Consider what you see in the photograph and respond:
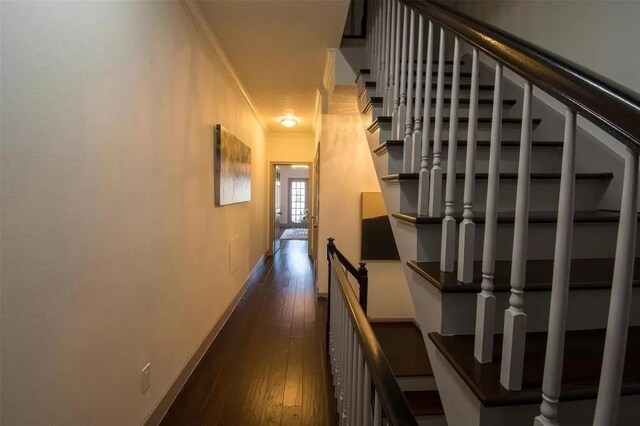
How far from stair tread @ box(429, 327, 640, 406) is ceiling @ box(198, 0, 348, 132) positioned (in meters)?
2.14

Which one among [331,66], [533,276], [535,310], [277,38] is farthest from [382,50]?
[535,310]

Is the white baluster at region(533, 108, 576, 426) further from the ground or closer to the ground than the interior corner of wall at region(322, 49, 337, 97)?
closer to the ground

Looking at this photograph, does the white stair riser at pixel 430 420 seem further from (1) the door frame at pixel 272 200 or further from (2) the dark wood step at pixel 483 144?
(1) the door frame at pixel 272 200

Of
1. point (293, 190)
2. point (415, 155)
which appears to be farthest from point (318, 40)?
point (293, 190)

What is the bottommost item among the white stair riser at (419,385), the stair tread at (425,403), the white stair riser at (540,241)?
the stair tread at (425,403)

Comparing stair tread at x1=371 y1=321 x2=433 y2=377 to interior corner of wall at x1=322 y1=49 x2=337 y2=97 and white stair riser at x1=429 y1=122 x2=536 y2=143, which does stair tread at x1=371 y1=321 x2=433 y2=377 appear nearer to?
white stair riser at x1=429 y1=122 x2=536 y2=143

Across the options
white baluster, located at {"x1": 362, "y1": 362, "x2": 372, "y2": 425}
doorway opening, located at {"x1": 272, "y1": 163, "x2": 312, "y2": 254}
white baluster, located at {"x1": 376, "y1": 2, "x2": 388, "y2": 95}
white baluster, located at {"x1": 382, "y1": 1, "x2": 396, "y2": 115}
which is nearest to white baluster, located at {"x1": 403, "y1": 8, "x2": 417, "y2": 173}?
white baluster, located at {"x1": 382, "y1": 1, "x2": 396, "y2": 115}

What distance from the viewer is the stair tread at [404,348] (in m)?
2.57

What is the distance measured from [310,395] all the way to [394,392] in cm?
162

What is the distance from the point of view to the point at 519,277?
2.49 ft

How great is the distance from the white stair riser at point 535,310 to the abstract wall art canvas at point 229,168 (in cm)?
222

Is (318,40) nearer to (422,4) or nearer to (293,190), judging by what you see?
(422,4)

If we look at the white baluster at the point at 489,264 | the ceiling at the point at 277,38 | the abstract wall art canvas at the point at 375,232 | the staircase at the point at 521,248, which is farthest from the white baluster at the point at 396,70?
the abstract wall art canvas at the point at 375,232

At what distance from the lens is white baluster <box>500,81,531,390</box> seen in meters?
0.77
